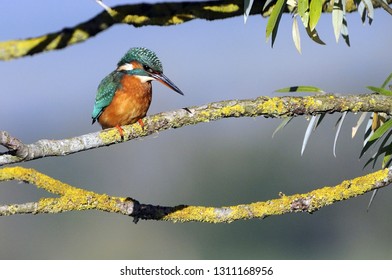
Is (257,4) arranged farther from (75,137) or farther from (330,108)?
(75,137)

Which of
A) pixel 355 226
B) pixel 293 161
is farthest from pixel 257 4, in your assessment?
pixel 293 161

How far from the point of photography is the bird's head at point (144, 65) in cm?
313

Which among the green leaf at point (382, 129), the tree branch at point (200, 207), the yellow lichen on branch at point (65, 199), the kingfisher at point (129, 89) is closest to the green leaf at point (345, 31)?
the green leaf at point (382, 129)

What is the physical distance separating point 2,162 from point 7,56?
105 cm

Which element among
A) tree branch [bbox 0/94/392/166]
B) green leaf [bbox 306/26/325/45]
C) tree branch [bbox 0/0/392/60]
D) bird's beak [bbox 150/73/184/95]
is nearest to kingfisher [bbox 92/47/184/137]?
bird's beak [bbox 150/73/184/95]

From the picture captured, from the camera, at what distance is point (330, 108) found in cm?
229

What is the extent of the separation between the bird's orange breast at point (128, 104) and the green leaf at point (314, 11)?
2.98 ft

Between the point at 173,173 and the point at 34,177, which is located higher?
the point at 173,173

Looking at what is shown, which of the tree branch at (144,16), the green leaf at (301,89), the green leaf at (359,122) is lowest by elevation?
the green leaf at (359,122)

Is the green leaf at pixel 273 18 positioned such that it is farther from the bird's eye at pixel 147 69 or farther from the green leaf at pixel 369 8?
the bird's eye at pixel 147 69

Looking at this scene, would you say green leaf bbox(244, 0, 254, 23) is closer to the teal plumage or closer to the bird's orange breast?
the teal plumage

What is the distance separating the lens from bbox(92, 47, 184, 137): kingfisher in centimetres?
310

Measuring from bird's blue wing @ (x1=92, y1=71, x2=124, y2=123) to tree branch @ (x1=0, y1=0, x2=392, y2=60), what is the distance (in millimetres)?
391

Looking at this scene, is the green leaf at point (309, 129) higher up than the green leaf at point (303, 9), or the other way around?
the green leaf at point (303, 9)
